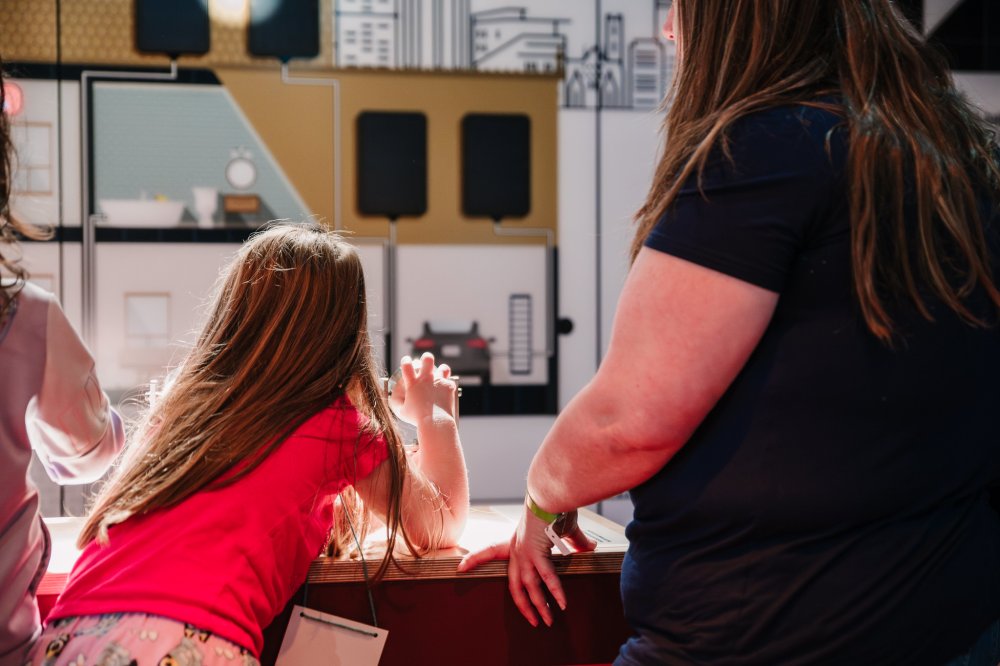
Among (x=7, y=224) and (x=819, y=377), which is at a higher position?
(x=7, y=224)

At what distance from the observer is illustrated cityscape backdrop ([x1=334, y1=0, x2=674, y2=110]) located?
335cm

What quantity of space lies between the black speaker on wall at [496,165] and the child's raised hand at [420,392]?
215 centimetres

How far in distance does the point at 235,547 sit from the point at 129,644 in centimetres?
14

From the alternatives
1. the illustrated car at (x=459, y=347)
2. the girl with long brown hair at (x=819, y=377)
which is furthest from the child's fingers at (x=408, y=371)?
the illustrated car at (x=459, y=347)

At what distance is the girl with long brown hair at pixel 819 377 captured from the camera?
2.30 ft

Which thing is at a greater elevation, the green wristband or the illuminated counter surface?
the green wristband

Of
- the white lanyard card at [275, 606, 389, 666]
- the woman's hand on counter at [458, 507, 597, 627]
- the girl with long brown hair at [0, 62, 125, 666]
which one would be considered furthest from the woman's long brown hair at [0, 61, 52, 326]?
the woman's hand on counter at [458, 507, 597, 627]

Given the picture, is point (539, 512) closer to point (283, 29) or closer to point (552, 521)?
point (552, 521)

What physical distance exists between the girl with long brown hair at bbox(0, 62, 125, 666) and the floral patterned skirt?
54 mm

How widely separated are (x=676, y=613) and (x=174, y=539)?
545mm

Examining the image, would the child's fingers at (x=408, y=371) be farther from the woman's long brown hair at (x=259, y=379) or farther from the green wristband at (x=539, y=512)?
the green wristband at (x=539, y=512)

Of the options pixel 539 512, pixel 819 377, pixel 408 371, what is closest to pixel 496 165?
pixel 408 371

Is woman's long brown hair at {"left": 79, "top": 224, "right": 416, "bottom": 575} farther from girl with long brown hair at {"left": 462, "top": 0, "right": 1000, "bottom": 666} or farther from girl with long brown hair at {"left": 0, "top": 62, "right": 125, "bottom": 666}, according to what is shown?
girl with long brown hair at {"left": 462, "top": 0, "right": 1000, "bottom": 666}

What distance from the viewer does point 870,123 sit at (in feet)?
2.38
